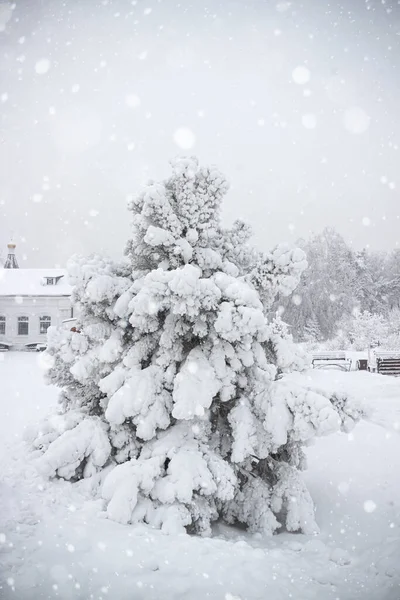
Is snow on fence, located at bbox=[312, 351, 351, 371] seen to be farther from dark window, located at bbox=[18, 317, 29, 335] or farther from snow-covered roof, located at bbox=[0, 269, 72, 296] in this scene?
dark window, located at bbox=[18, 317, 29, 335]

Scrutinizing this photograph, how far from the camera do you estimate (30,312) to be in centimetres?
3488

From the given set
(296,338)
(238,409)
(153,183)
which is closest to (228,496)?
(238,409)

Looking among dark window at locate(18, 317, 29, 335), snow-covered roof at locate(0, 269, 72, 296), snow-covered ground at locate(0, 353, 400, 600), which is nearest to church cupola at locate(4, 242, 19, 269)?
snow-covered roof at locate(0, 269, 72, 296)

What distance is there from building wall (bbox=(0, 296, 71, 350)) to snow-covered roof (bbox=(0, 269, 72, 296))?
596 millimetres

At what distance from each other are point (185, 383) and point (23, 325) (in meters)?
34.1

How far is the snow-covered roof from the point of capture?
1375 inches

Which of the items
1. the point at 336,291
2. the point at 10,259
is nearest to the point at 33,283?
the point at 10,259

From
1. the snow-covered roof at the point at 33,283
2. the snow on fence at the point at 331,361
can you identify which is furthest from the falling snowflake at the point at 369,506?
the snow-covered roof at the point at 33,283

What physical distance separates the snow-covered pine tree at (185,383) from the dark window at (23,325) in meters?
31.1

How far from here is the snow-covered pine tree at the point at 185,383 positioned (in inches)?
203

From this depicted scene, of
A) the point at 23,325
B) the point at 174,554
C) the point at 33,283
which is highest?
the point at 33,283

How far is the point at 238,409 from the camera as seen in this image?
5934 millimetres

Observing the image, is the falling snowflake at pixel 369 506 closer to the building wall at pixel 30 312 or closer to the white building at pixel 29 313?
the white building at pixel 29 313

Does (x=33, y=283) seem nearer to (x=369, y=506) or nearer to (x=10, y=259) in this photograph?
(x=10, y=259)
